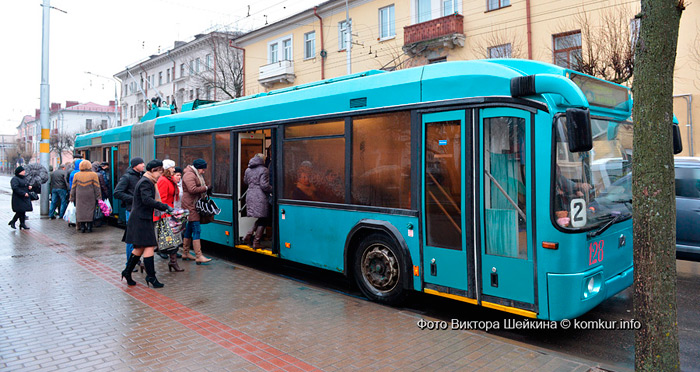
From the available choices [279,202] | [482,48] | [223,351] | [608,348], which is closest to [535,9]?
[482,48]

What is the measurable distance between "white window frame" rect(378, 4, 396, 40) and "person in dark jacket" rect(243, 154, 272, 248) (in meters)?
19.8

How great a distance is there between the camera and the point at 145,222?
7293 mm

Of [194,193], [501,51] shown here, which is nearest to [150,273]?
[194,193]

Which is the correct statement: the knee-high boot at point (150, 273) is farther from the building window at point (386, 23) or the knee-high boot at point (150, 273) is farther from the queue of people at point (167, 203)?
the building window at point (386, 23)

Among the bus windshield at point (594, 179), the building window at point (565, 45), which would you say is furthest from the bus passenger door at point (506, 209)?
the building window at point (565, 45)

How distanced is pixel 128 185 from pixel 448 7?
20243mm

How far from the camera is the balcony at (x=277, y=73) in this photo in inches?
1289

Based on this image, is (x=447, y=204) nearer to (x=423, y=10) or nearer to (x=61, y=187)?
(x=61, y=187)

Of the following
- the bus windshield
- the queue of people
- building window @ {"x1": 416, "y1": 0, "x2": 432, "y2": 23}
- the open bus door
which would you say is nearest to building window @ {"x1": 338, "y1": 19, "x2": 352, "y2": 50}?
building window @ {"x1": 416, "y1": 0, "x2": 432, "y2": 23}

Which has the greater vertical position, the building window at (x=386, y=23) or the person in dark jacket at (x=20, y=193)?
the building window at (x=386, y=23)

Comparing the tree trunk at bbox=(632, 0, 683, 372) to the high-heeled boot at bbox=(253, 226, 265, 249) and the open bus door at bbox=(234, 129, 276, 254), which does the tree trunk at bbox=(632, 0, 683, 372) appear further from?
the open bus door at bbox=(234, 129, 276, 254)

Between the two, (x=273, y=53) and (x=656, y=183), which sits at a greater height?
(x=273, y=53)

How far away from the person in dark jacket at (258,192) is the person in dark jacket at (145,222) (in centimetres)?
155

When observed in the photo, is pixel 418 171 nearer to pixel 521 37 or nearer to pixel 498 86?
pixel 498 86
